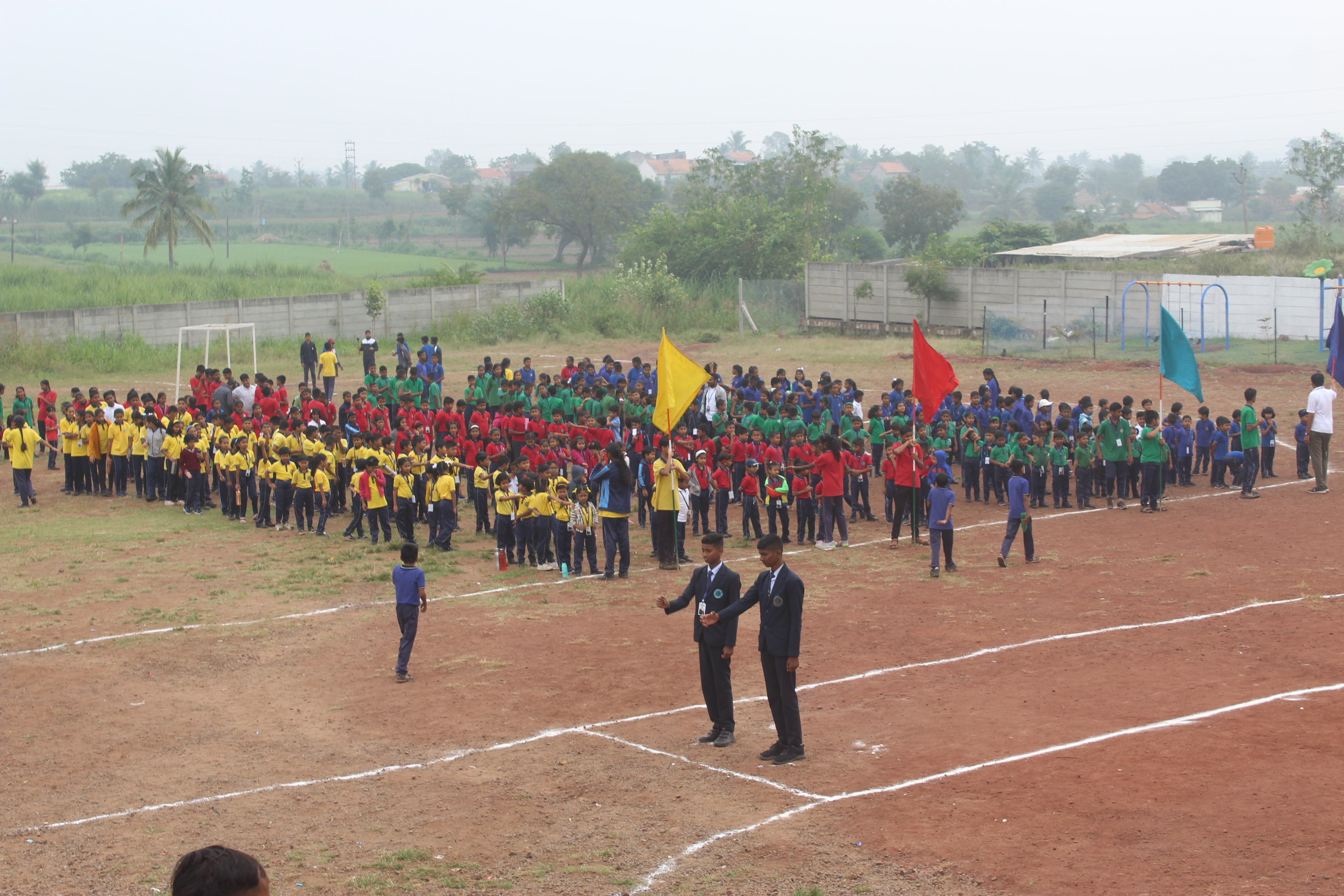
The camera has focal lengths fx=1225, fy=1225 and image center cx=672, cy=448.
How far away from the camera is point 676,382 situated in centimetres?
1515

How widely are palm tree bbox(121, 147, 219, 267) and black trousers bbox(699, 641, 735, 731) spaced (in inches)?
2377

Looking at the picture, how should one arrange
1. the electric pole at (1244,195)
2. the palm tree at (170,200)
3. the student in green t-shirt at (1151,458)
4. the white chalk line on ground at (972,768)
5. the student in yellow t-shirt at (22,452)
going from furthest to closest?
1. the electric pole at (1244,195)
2. the palm tree at (170,200)
3. the student in yellow t-shirt at (22,452)
4. the student in green t-shirt at (1151,458)
5. the white chalk line on ground at (972,768)

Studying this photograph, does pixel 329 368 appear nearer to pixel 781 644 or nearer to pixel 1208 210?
pixel 781 644

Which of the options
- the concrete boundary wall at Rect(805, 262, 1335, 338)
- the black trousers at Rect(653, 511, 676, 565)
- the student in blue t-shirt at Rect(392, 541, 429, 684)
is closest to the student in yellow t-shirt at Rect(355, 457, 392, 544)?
the black trousers at Rect(653, 511, 676, 565)

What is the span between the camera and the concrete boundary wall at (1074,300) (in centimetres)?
3594

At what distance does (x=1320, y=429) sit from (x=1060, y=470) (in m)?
4.08

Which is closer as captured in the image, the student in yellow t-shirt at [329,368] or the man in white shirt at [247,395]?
the man in white shirt at [247,395]

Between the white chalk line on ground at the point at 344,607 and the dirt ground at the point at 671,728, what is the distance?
0.23 feet

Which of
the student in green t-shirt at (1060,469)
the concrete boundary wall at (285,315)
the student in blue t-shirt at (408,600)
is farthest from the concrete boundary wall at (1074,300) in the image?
the student in blue t-shirt at (408,600)

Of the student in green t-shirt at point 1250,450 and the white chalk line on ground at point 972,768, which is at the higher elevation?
the student in green t-shirt at point 1250,450

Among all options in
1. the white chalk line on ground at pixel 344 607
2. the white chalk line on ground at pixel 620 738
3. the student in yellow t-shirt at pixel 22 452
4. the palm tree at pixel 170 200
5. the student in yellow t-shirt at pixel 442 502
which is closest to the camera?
the white chalk line on ground at pixel 620 738

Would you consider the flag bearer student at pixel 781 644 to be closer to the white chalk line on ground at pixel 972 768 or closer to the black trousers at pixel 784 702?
the black trousers at pixel 784 702

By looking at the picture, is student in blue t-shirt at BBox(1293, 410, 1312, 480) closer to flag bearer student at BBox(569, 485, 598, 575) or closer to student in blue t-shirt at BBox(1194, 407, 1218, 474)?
student in blue t-shirt at BBox(1194, 407, 1218, 474)

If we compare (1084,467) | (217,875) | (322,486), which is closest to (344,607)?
(322,486)
